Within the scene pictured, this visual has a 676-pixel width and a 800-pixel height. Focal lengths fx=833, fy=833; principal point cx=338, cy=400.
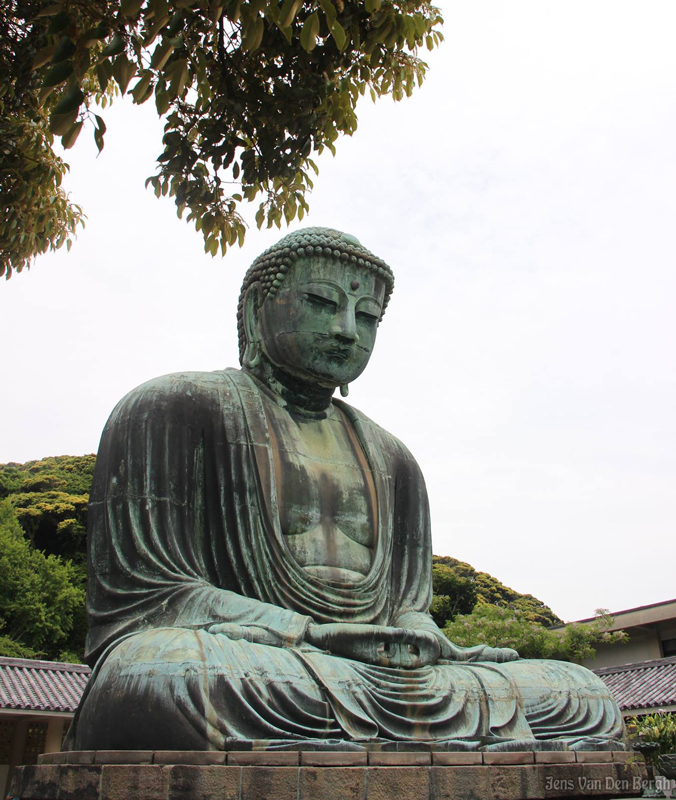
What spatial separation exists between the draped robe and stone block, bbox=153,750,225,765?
0.11 meters

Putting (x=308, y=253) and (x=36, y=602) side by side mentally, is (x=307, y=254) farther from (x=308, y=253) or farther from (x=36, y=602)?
(x=36, y=602)

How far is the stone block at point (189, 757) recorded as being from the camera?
3551 mm

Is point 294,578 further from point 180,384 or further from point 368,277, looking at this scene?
point 368,277

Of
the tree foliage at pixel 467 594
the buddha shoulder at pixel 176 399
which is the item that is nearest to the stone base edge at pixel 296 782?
the buddha shoulder at pixel 176 399

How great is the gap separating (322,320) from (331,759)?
304cm

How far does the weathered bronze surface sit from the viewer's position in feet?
13.0

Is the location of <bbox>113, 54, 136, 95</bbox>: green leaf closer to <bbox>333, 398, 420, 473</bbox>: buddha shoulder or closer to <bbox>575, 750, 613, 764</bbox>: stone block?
<bbox>333, 398, 420, 473</bbox>: buddha shoulder

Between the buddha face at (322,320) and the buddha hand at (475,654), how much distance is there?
1.97m

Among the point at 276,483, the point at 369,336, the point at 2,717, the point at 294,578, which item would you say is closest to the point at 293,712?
the point at 294,578

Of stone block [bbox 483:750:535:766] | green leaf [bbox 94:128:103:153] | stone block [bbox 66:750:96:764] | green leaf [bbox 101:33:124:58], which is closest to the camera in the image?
stone block [bbox 66:750:96:764]

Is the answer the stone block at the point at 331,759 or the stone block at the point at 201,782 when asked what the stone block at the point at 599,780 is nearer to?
the stone block at the point at 331,759

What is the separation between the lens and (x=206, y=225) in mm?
6848

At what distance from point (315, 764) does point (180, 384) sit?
2738mm

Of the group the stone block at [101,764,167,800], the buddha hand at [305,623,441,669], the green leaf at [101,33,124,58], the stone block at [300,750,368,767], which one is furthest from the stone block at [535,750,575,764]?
the green leaf at [101,33,124,58]
